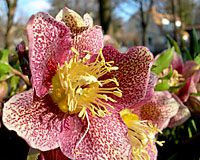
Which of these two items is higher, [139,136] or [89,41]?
[89,41]

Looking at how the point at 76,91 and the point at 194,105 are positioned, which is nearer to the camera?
the point at 76,91

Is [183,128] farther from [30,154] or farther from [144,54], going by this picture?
[30,154]

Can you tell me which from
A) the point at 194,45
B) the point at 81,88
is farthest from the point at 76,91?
the point at 194,45

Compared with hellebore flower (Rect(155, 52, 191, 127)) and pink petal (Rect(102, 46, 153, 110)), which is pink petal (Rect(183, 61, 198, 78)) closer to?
hellebore flower (Rect(155, 52, 191, 127))

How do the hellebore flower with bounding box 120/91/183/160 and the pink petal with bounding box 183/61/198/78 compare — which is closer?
the hellebore flower with bounding box 120/91/183/160

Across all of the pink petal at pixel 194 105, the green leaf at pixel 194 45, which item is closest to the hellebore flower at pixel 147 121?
the pink petal at pixel 194 105

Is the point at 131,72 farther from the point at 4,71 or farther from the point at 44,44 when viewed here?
the point at 4,71

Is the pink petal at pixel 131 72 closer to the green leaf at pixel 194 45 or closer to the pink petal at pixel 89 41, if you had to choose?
the pink petal at pixel 89 41

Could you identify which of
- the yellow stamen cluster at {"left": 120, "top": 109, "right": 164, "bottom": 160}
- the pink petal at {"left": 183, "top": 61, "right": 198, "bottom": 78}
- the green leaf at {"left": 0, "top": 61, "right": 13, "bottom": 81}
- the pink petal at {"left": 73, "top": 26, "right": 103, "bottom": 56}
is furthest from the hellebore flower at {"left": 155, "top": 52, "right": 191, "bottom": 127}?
the green leaf at {"left": 0, "top": 61, "right": 13, "bottom": 81}
